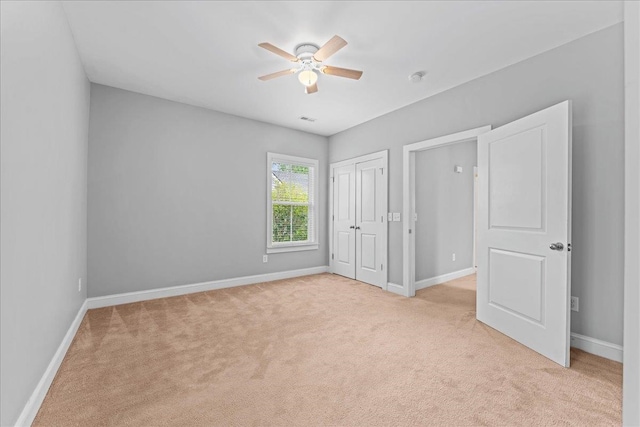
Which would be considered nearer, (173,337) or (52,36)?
(52,36)

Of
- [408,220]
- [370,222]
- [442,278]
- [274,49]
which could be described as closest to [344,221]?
[370,222]

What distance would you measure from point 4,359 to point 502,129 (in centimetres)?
378

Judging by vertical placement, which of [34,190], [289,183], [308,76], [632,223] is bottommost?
[632,223]

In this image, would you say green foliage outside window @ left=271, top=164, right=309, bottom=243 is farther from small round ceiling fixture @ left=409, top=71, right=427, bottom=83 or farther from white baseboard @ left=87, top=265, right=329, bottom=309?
small round ceiling fixture @ left=409, top=71, right=427, bottom=83

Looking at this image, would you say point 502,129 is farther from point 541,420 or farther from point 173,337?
point 173,337

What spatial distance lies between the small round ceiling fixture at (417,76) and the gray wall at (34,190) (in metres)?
3.04

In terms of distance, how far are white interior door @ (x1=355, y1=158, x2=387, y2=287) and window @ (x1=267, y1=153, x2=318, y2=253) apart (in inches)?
36.1

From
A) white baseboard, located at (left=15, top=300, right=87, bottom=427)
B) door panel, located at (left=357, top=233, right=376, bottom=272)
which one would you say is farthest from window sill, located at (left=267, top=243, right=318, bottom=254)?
white baseboard, located at (left=15, top=300, right=87, bottom=427)

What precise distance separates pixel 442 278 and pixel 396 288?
3.60ft

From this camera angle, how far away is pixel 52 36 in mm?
1987

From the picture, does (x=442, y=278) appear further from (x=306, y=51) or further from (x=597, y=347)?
(x=306, y=51)

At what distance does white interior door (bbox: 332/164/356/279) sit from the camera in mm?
5055

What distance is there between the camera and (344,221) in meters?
5.25

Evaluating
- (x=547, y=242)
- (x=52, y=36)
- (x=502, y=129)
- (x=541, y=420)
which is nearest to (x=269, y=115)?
(x=52, y=36)
